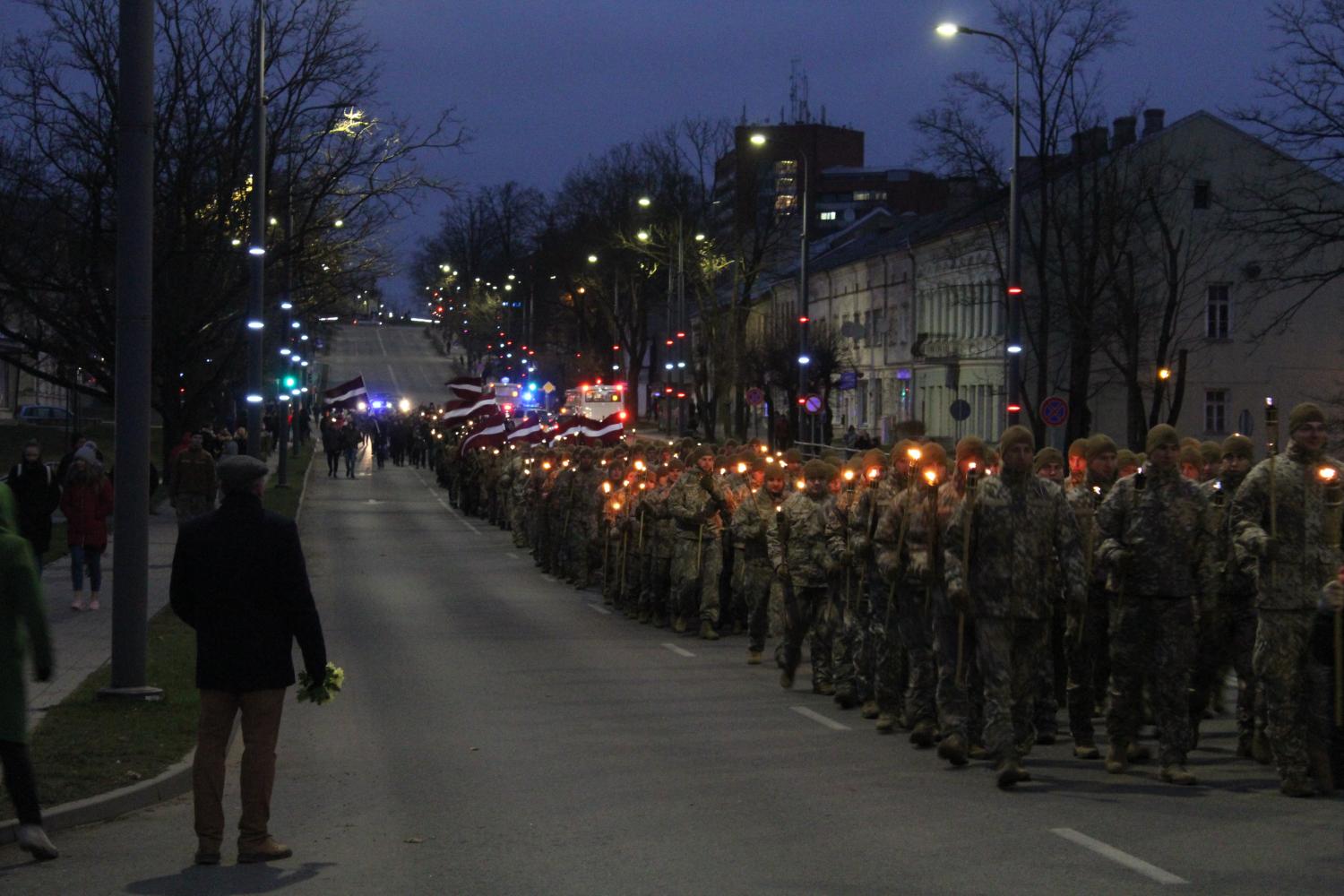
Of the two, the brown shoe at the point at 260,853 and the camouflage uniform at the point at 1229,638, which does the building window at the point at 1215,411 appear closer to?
the camouflage uniform at the point at 1229,638

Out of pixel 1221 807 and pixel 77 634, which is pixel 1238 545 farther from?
pixel 77 634

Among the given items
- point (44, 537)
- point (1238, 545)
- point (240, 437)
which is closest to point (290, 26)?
point (44, 537)

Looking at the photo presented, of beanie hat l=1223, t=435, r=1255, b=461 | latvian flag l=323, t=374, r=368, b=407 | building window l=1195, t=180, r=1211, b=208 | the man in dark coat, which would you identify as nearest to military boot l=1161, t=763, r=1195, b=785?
beanie hat l=1223, t=435, r=1255, b=461

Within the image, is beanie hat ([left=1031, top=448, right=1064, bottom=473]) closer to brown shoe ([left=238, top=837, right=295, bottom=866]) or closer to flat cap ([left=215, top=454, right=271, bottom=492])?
flat cap ([left=215, top=454, right=271, bottom=492])

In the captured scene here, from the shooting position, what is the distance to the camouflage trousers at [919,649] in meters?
11.6

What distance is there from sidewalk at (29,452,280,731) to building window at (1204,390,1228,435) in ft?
120

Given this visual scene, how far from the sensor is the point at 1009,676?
10.2m

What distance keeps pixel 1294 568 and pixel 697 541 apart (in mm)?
9966

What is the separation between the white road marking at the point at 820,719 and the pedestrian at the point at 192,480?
12996mm

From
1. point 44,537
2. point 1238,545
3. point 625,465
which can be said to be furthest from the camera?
point 625,465

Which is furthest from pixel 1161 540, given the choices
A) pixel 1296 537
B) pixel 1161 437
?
pixel 1296 537

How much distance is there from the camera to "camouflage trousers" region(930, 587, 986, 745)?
1084 cm

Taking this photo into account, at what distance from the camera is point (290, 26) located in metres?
28.0

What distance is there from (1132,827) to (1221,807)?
79 cm
